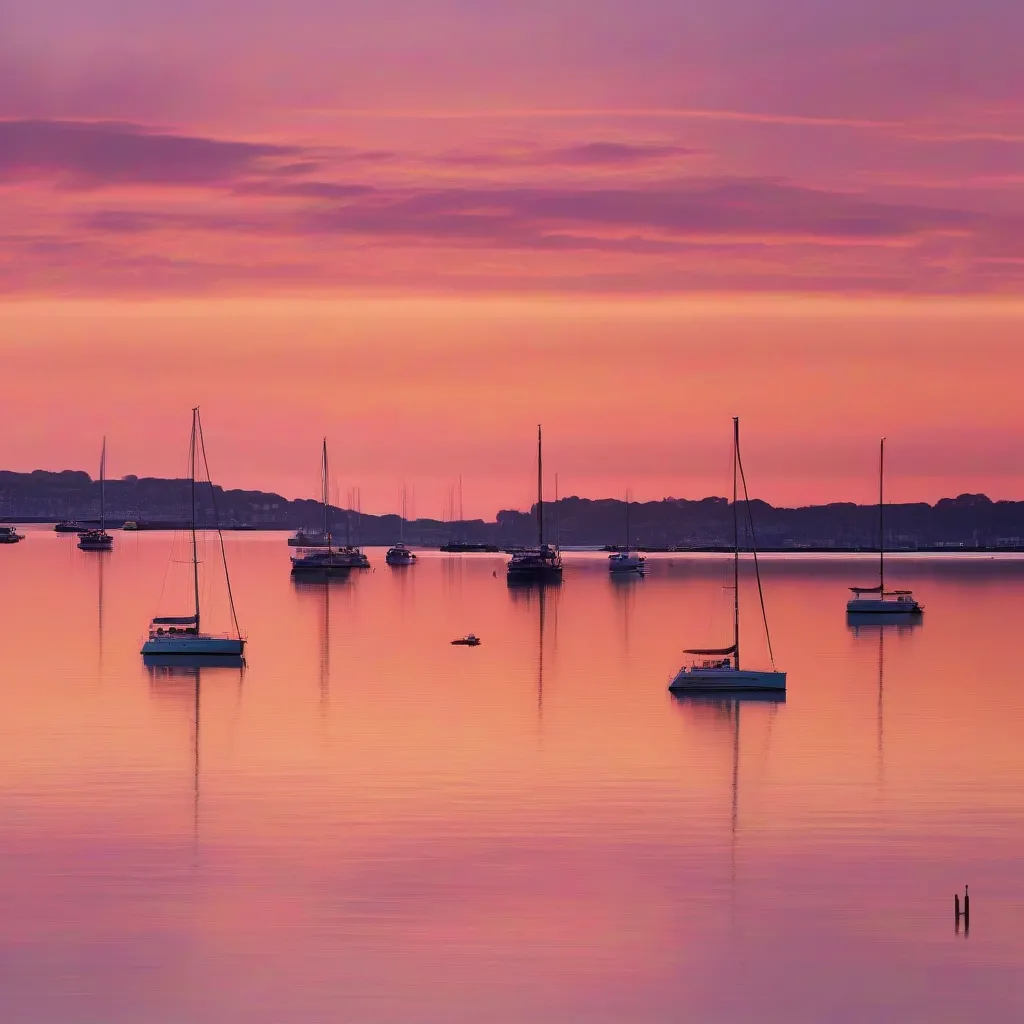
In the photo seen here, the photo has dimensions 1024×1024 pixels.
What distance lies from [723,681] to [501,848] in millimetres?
36910

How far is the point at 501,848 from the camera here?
4503cm

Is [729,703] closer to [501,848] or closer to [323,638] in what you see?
[501,848]

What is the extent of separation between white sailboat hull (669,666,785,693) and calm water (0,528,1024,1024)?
0.89 m

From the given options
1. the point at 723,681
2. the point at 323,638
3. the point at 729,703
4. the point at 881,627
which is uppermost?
the point at 881,627

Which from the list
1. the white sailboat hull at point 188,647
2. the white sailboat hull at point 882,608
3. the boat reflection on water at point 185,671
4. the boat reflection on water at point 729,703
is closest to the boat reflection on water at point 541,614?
the boat reflection on water at point 729,703

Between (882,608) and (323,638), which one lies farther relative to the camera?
(882,608)

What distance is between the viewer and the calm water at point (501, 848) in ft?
107

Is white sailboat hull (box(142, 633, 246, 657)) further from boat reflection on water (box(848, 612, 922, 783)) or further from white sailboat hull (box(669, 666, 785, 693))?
boat reflection on water (box(848, 612, 922, 783))

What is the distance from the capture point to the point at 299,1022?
1195 inches

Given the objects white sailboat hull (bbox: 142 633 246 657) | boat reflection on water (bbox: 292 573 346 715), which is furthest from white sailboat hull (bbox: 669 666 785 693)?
white sailboat hull (bbox: 142 633 246 657)

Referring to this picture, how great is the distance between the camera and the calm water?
3269 cm

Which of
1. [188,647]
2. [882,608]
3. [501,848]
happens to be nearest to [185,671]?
[188,647]

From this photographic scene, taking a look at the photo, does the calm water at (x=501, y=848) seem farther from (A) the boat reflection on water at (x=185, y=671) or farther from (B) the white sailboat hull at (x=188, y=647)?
(B) the white sailboat hull at (x=188, y=647)

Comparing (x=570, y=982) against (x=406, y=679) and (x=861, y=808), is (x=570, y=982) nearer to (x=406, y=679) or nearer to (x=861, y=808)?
(x=861, y=808)
